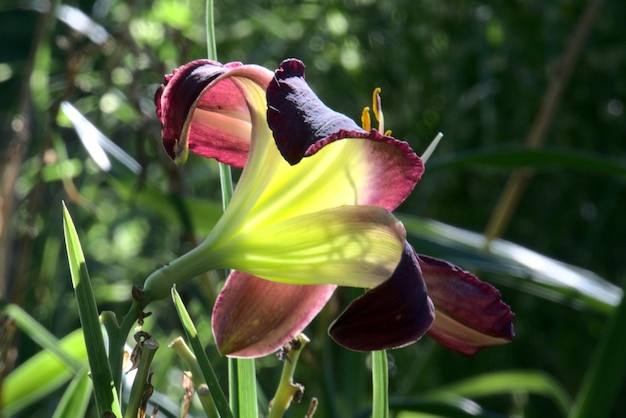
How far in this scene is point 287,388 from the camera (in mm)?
377

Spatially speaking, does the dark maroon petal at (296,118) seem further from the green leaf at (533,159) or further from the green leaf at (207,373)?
the green leaf at (533,159)

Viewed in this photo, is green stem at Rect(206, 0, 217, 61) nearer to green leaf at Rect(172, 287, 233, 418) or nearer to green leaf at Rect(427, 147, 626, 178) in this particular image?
green leaf at Rect(172, 287, 233, 418)

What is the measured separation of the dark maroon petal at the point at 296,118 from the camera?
12.8 inches

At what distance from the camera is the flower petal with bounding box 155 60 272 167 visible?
358 millimetres

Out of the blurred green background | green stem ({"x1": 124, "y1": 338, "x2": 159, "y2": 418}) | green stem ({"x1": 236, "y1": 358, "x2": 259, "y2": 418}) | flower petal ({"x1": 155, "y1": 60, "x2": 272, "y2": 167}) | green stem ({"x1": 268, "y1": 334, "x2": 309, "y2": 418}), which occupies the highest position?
flower petal ({"x1": 155, "y1": 60, "x2": 272, "y2": 167})

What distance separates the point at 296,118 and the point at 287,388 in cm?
11

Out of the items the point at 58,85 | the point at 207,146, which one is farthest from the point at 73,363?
the point at 58,85

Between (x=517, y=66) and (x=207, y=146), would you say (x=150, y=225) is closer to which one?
(x=517, y=66)

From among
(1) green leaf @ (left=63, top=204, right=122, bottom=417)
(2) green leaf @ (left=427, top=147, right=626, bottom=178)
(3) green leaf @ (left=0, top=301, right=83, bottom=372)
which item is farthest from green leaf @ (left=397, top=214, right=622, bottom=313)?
(1) green leaf @ (left=63, top=204, right=122, bottom=417)

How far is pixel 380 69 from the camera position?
1.34 meters

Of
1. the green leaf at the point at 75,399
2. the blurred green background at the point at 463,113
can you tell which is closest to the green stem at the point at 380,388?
the green leaf at the point at 75,399

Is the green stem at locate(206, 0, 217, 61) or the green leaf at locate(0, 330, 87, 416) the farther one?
the green leaf at locate(0, 330, 87, 416)

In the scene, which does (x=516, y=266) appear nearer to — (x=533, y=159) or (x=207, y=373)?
(x=533, y=159)

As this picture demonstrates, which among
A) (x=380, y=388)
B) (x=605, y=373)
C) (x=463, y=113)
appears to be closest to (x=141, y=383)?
(x=380, y=388)
